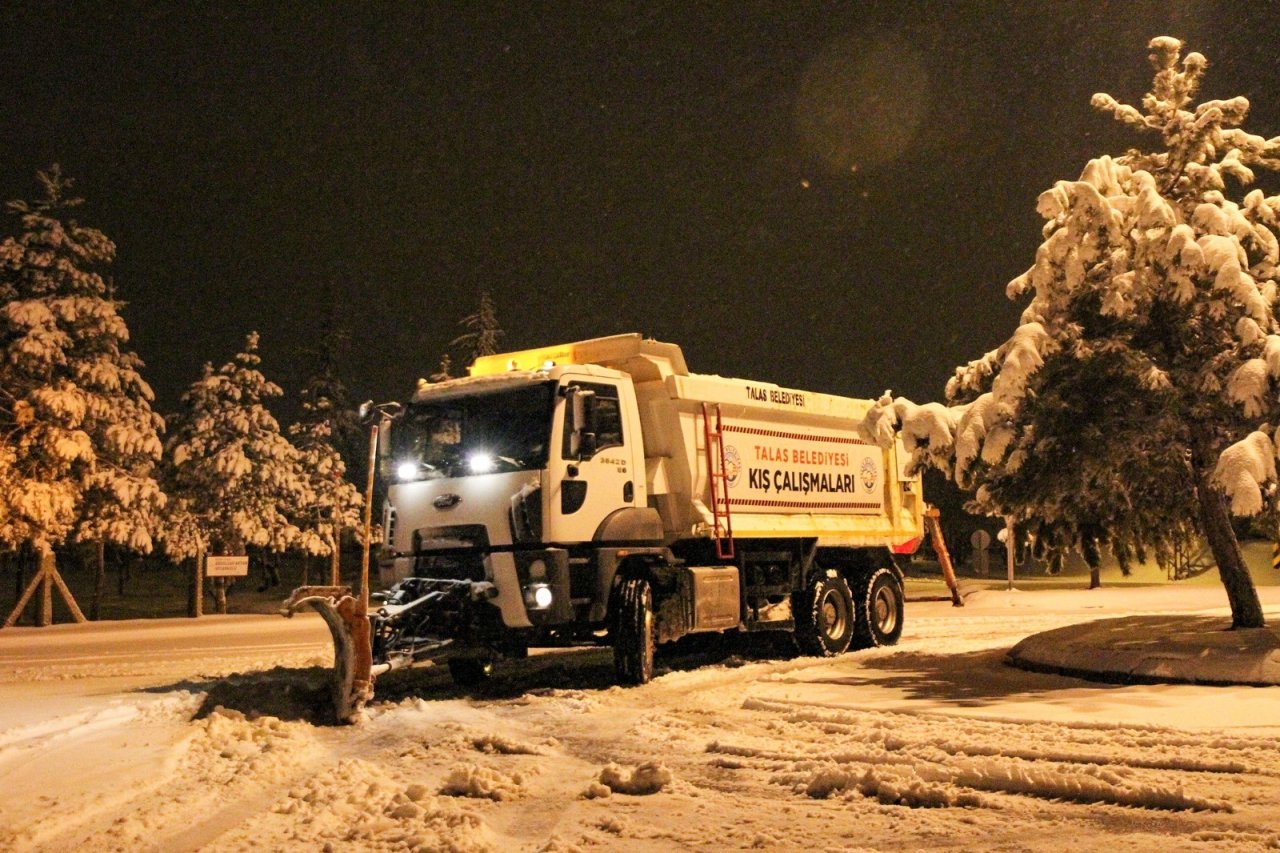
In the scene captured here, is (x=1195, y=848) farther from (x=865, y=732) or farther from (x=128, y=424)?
(x=128, y=424)

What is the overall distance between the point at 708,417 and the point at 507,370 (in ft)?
8.34

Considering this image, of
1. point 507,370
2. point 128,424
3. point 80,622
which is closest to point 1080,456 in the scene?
point 507,370

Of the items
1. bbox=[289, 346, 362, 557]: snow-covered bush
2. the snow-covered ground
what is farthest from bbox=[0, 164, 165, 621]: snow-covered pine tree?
the snow-covered ground

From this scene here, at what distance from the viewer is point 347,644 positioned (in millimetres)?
11688

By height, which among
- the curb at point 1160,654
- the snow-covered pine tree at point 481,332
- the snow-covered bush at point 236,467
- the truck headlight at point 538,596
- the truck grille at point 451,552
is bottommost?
the curb at point 1160,654

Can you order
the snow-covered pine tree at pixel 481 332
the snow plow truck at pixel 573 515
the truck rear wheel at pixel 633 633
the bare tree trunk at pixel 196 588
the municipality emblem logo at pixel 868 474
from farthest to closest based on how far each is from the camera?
the snow-covered pine tree at pixel 481 332, the bare tree trunk at pixel 196 588, the municipality emblem logo at pixel 868 474, the truck rear wheel at pixel 633 633, the snow plow truck at pixel 573 515

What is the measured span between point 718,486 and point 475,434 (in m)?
3.35

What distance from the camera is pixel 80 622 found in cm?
3055

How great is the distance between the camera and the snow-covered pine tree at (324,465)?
38.6 m

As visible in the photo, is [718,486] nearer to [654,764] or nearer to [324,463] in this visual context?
[654,764]

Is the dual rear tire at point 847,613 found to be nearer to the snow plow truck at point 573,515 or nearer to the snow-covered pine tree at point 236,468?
the snow plow truck at point 573,515

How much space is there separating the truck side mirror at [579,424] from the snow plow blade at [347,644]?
2770mm

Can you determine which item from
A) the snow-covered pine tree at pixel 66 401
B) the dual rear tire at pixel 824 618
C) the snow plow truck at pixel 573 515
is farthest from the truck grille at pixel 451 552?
the snow-covered pine tree at pixel 66 401

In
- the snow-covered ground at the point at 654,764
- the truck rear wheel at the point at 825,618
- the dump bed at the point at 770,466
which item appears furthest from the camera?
the truck rear wheel at the point at 825,618
